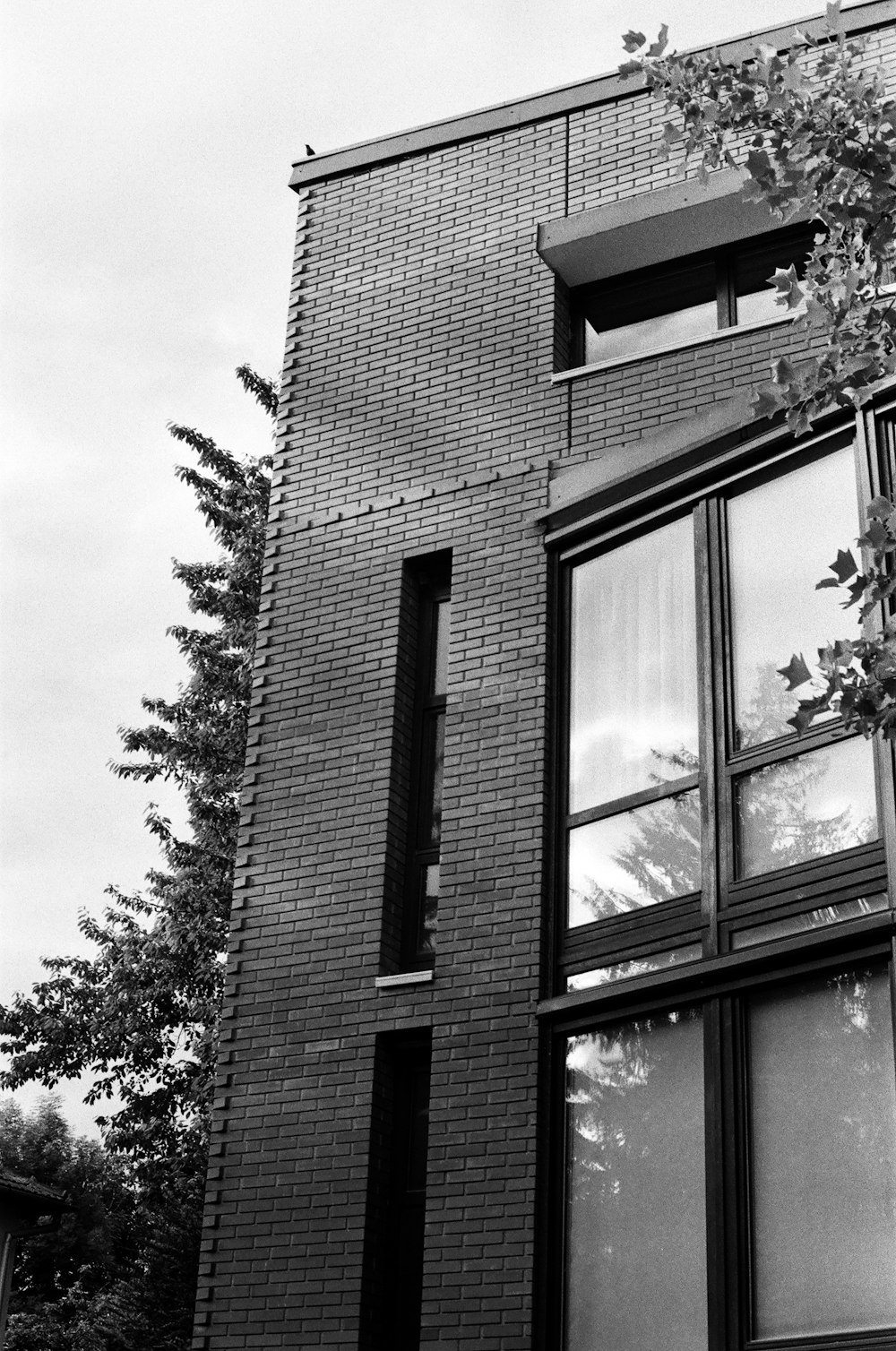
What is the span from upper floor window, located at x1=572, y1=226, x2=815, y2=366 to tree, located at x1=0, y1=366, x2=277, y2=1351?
12771 millimetres

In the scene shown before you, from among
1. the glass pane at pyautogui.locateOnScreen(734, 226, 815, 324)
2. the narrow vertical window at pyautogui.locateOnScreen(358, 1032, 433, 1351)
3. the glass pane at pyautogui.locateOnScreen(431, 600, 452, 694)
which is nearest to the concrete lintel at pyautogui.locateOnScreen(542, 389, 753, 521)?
the glass pane at pyautogui.locateOnScreen(431, 600, 452, 694)

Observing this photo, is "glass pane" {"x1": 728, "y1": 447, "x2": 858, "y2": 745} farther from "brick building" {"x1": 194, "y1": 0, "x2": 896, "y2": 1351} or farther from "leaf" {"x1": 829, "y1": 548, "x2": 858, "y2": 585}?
"leaf" {"x1": 829, "y1": 548, "x2": 858, "y2": 585}

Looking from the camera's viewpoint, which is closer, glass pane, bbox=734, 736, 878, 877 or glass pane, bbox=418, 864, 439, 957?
glass pane, bbox=734, 736, 878, 877

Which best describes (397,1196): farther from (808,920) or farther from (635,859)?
(808,920)

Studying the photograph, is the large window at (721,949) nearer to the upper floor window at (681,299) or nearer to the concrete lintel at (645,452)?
the concrete lintel at (645,452)

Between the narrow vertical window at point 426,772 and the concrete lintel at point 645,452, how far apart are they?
115 centimetres

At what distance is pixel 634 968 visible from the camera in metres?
9.52

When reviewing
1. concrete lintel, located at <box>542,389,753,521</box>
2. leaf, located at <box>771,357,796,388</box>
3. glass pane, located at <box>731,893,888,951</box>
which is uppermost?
concrete lintel, located at <box>542,389,753,521</box>

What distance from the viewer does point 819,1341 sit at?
773 centimetres

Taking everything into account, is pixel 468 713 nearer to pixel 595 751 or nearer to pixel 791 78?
pixel 595 751

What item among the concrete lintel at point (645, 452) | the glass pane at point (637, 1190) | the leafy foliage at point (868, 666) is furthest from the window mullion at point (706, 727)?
the leafy foliage at point (868, 666)

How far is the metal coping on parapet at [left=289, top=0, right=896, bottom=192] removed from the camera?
38.2ft

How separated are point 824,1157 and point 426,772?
4028 millimetres

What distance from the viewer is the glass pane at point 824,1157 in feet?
25.6
